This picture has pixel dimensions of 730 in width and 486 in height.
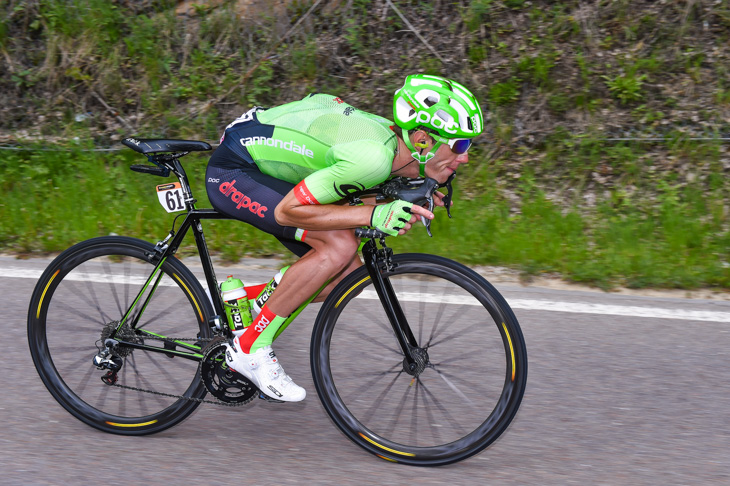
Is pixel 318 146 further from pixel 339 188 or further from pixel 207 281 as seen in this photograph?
pixel 207 281

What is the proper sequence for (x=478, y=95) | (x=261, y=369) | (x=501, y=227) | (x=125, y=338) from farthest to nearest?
(x=478, y=95) → (x=501, y=227) → (x=125, y=338) → (x=261, y=369)

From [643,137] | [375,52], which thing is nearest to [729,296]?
[643,137]

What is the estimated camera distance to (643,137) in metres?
6.67

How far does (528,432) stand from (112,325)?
1.98 m

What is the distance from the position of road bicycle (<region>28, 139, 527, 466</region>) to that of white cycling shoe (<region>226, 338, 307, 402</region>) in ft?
0.25

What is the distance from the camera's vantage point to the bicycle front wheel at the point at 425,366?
118 inches

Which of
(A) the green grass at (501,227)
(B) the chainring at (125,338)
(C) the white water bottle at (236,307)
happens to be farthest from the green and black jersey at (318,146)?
(A) the green grass at (501,227)

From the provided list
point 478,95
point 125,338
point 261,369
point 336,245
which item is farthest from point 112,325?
point 478,95

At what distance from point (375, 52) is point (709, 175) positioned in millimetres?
3523

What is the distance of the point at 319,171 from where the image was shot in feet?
9.59

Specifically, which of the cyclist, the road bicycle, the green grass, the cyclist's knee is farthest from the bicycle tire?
the green grass

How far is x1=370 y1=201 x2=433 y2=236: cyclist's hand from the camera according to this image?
2.80 m

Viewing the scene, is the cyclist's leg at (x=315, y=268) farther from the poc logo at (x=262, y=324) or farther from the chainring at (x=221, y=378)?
the chainring at (x=221, y=378)

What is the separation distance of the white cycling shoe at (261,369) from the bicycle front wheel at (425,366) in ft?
0.52
